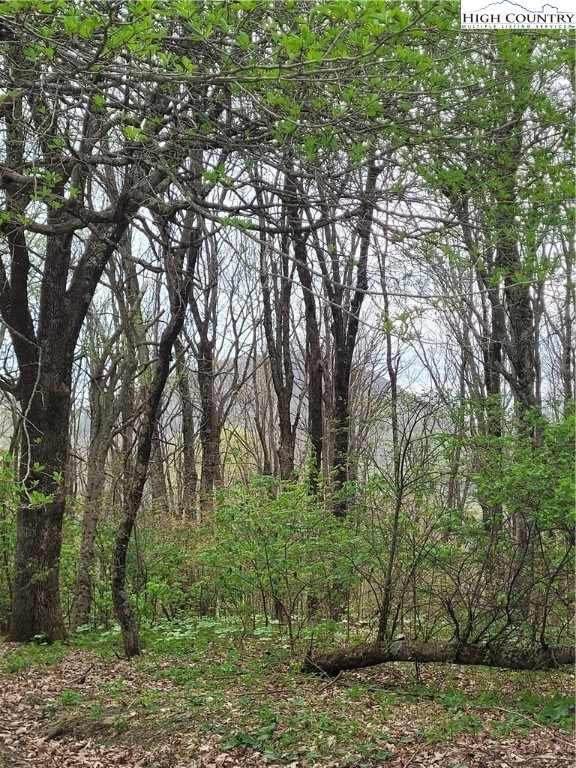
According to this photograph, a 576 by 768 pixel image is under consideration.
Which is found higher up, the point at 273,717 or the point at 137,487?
the point at 137,487

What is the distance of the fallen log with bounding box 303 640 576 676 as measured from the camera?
6.05 m

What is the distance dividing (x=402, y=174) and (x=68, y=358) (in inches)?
188

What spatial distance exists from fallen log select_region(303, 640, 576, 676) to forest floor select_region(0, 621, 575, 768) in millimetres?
178

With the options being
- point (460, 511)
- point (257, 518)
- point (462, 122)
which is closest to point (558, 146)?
point (462, 122)

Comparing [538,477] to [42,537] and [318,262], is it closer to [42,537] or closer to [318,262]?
[318,262]

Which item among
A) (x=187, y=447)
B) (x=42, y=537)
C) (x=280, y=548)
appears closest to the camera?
(x=280, y=548)

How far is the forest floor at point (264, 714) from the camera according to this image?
4.93m

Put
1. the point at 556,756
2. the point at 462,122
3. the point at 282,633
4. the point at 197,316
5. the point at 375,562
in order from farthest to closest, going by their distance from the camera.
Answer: the point at 197,316 < the point at 282,633 < the point at 375,562 < the point at 462,122 < the point at 556,756

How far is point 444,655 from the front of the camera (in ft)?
20.8

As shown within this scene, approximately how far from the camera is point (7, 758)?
17.1 feet

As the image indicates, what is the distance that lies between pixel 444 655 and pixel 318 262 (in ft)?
12.9

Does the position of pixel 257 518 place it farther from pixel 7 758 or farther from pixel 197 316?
pixel 197 316

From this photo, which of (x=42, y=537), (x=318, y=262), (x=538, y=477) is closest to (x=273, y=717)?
(x=538, y=477)

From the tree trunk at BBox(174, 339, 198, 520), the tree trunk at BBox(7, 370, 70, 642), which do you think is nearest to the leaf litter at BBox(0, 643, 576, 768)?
the tree trunk at BBox(7, 370, 70, 642)
